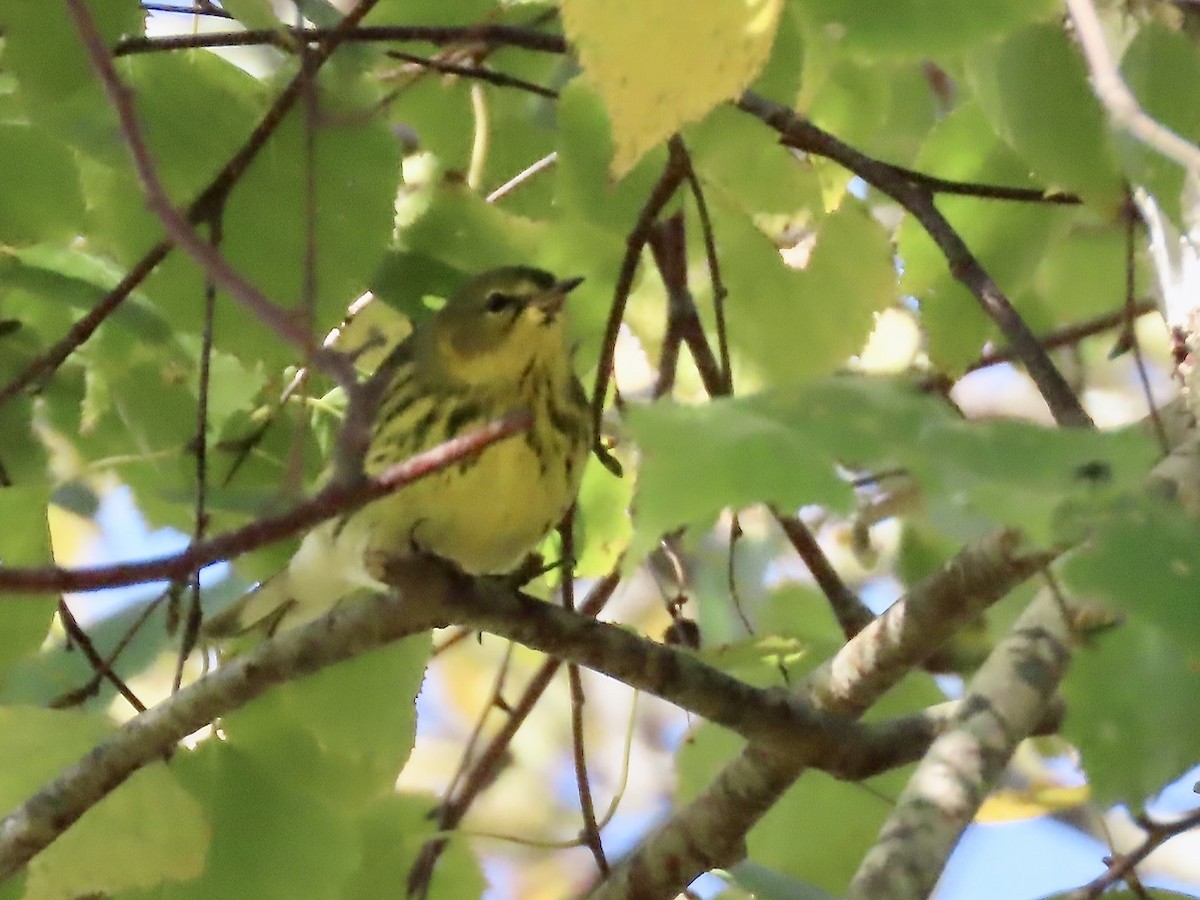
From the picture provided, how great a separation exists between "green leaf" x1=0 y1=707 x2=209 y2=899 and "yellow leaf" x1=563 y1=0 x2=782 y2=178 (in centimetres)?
Result: 48

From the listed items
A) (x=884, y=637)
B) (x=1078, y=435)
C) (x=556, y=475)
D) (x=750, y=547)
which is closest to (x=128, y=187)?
(x=556, y=475)

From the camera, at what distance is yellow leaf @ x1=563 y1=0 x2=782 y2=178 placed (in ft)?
1.60

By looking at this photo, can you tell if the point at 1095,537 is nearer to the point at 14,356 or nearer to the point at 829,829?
the point at 829,829

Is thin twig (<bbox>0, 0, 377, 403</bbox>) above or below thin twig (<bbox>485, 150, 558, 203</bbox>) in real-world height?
below

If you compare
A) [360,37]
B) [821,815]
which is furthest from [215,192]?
[821,815]

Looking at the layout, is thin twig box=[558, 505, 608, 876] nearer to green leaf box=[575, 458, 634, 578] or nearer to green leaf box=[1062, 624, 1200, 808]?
green leaf box=[575, 458, 634, 578]

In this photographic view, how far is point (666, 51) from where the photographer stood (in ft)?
1.61

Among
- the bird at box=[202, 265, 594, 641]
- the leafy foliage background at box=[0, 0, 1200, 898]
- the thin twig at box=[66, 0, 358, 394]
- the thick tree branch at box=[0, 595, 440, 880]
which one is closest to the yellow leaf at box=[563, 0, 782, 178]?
the leafy foliage background at box=[0, 0, 1200, 898]

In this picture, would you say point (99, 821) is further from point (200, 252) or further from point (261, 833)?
point (200, 252)

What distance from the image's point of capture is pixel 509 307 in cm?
119

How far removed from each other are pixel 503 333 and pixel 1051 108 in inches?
22.8

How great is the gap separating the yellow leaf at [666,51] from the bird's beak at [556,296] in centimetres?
48

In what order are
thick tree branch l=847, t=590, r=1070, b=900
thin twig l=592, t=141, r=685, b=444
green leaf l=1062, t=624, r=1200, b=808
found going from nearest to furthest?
green leaf l=1062, t=624, r=1200, b=808, thick tree branch l=847, t=590, r=1070, b=900, thin twig l=592, t=141, r=685, b=444

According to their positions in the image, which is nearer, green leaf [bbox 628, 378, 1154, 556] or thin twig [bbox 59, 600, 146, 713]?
green leaf [bbox 628, 378, 1154, 556]
